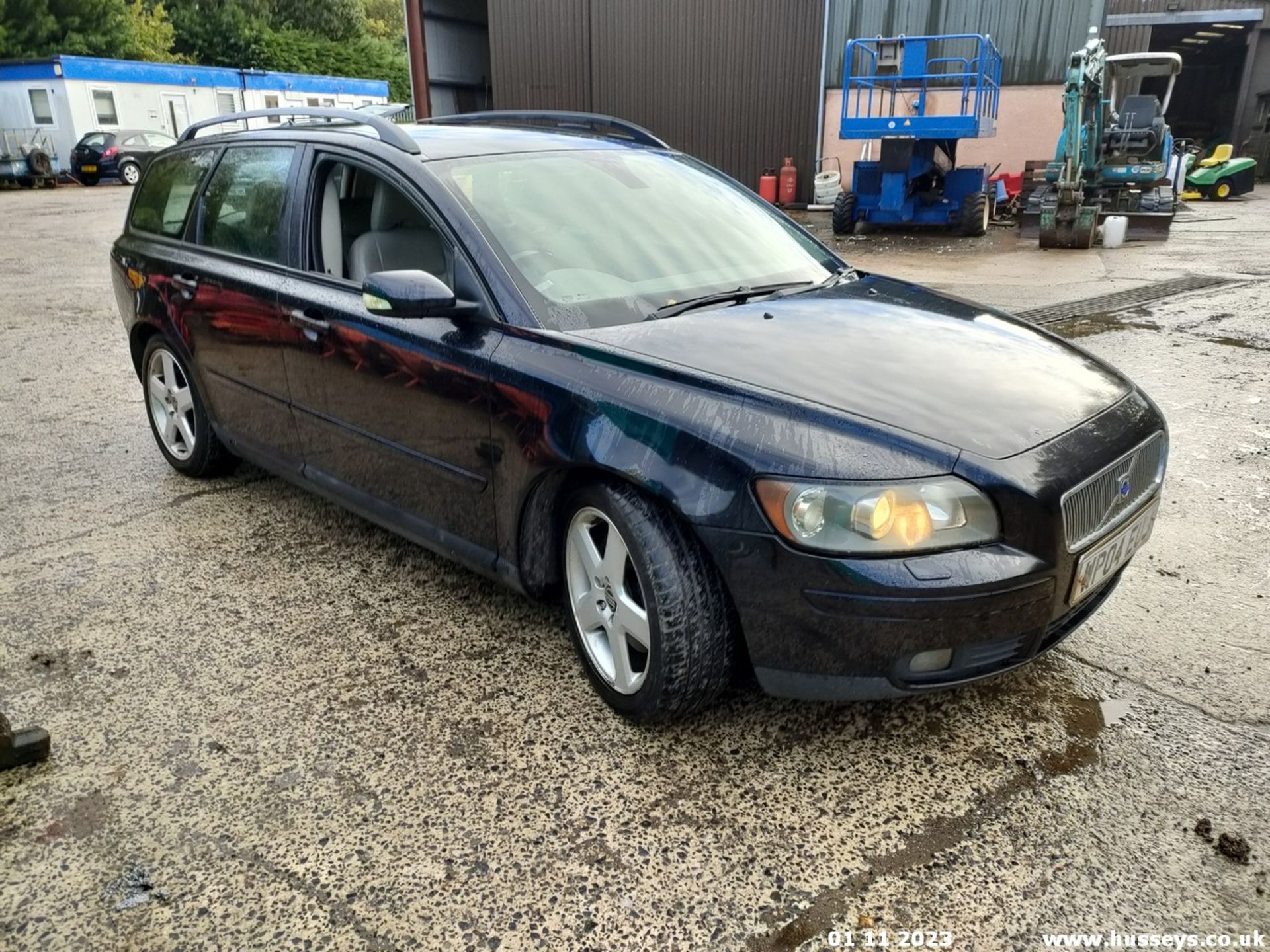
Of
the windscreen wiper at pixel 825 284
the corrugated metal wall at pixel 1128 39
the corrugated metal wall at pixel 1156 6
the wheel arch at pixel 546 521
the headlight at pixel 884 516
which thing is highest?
the corrugated metal wall at pixel 1156 6

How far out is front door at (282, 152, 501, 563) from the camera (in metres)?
2.89

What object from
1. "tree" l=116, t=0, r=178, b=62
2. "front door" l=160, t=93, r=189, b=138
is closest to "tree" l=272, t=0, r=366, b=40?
"tree" l=116, t=0, r=178, b=62

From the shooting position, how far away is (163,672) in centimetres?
298

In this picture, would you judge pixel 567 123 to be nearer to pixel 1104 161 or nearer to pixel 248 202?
pixel 248 202

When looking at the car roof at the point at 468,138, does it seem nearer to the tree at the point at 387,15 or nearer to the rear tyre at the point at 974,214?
the rear tyre at the point at 974,214

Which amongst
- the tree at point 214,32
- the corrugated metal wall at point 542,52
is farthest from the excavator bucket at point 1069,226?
the tree at point 214,32

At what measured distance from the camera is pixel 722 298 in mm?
3018

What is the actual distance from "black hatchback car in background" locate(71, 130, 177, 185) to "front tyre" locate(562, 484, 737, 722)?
1137 inches

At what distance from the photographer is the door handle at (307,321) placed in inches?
133

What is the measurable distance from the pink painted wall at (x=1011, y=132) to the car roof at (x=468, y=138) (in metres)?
14.6

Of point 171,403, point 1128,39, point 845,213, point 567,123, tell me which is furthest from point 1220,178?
point 171,403

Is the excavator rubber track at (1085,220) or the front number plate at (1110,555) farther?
the excavator rubber track at (1085,220)

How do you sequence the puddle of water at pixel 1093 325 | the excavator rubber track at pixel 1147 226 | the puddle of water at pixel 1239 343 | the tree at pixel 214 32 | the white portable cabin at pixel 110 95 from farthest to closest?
the tree at pixel 214 32, the white portable cabin at pixel 110 95, the excavator rubber track at pixel 1147 226, the puddle of water at pixel 1093 325, the puddle of water at pixel 1239 343

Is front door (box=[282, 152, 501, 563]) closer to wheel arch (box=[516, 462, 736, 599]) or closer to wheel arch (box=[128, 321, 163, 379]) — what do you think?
wheel arch (box=[516, 462, 736, 599])
